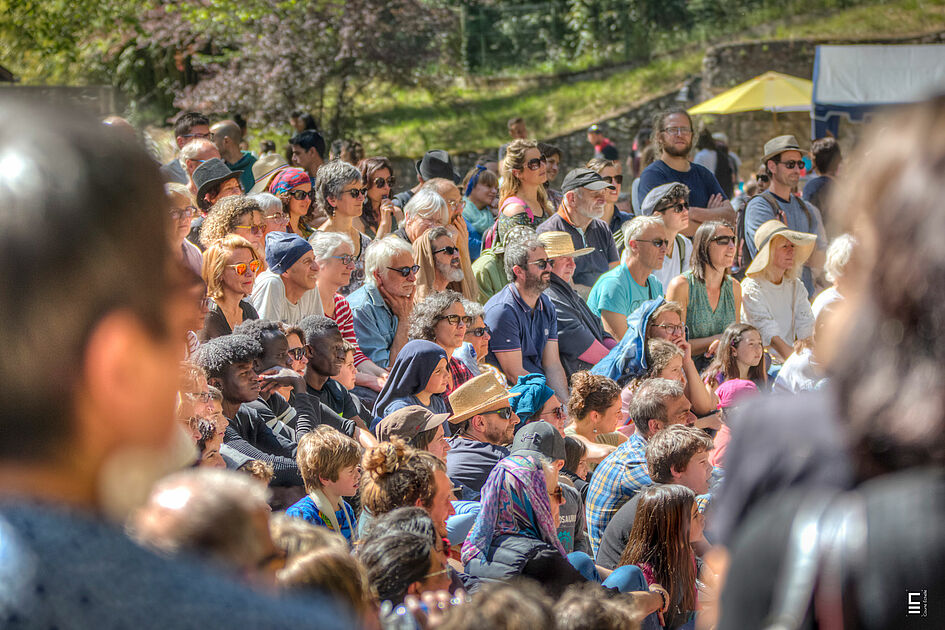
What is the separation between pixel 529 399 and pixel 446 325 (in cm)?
62

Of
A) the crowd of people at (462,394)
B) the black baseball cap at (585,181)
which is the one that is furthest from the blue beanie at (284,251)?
the black baseball cap at (585,181)

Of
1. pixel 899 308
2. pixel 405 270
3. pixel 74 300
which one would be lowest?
pixel 405 270

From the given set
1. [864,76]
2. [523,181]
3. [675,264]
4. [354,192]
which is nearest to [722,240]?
[675,264]

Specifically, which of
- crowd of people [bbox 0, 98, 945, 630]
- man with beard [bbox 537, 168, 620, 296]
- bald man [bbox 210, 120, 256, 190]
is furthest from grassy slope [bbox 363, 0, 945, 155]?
man with beard [bbox 537, 168, 620, 296]

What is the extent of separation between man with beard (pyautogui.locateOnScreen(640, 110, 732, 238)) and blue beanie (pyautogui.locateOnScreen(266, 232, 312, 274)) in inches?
149

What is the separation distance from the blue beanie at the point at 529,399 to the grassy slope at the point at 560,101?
54.6ft

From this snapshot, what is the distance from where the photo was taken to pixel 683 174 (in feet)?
28.9

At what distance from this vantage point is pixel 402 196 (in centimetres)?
936

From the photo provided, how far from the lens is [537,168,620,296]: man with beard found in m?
7.60

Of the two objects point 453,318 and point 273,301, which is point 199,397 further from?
point 453,318

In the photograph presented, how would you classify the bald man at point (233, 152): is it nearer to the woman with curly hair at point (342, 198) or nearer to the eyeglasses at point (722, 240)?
the woman with curly hair at point (342, 198)

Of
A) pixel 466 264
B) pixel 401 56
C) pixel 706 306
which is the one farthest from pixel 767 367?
pixel 401 56

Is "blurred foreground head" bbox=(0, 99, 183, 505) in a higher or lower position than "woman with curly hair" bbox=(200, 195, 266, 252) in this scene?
higher

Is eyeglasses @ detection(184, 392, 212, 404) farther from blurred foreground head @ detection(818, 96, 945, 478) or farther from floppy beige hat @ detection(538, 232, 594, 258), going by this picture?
floppy beige hat @ detection(538, 232, 594, 258)
